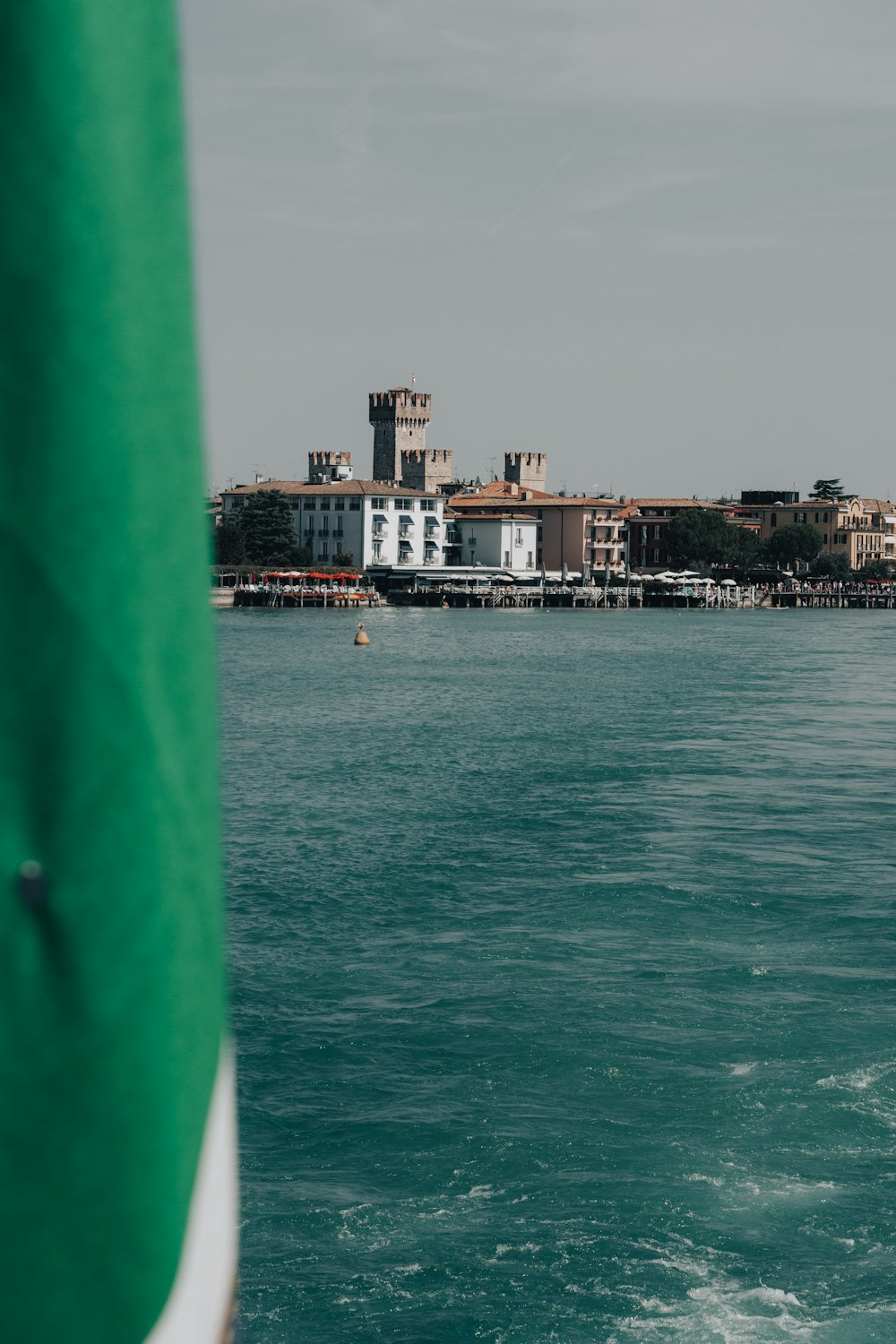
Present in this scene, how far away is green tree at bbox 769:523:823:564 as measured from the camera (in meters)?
127

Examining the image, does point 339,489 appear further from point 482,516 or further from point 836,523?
point 836,523

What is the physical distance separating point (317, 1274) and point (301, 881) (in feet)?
33.5

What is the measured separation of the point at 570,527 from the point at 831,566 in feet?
78.4

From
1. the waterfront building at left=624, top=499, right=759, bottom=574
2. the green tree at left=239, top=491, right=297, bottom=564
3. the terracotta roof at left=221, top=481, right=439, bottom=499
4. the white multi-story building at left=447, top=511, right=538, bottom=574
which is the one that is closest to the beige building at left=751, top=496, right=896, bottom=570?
the waterfront building at left=624, top=499, right=759, bottom=574

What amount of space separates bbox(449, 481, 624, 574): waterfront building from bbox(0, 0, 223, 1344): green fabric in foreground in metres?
118

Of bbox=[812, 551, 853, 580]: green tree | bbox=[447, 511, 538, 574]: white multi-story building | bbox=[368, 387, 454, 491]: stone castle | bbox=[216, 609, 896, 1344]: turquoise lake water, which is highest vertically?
bbox=[368, 387, 454, 491]: stone castle

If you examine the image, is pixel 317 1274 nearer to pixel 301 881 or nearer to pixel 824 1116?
pixel 824 1116

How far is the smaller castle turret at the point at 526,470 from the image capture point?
452ft

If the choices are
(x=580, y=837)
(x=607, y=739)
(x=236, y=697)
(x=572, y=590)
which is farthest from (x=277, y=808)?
(x=572, y=590)

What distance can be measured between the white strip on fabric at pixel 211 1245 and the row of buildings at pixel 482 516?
4270 inches

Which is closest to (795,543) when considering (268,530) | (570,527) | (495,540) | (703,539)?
(703,539)

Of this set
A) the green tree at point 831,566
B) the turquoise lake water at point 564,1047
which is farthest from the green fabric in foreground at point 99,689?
the green tree at point 831,566

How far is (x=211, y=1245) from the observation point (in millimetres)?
802

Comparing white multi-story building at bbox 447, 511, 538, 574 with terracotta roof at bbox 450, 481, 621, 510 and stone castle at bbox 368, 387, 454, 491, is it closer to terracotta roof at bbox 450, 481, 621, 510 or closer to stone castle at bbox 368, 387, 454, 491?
terracotta roof at bbox 450, 481, 621, 510
